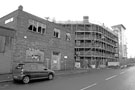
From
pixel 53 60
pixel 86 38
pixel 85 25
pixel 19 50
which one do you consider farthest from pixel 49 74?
pixel 85 25

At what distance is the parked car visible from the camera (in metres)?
10.4

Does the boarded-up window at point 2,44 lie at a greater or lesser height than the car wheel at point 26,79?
greater

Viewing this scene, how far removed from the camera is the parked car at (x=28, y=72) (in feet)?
34.2

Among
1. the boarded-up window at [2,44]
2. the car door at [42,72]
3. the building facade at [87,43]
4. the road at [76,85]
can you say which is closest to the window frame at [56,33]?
the boarded-up window at [2,44]

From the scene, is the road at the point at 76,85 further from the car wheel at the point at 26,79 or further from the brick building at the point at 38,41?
the brick building at the point at 38,41

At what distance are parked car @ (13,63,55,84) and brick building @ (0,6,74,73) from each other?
5292 mm

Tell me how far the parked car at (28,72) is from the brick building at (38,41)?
529 centimetres

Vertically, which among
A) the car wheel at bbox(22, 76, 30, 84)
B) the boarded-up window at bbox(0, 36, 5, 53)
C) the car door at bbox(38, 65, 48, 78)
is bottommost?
the car wheel at bbox(22, 76, 30, 84)

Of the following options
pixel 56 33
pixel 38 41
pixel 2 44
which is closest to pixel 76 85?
pixel 2 44

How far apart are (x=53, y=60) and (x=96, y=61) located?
21.8 m

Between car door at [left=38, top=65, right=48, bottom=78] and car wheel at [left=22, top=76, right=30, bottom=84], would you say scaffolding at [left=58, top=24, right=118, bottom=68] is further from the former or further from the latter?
car wheel at [left=22, top=76, right=30, bottom=84]

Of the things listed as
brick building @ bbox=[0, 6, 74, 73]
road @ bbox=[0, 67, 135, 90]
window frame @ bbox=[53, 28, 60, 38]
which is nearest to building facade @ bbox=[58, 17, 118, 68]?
brick building @ bbox=[0, 6, 74, 73]

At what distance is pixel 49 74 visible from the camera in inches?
500

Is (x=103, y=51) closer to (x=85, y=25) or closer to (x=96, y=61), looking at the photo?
(x=96, y=61)
